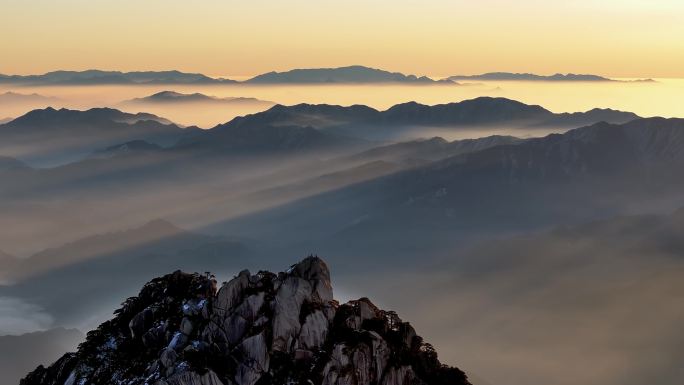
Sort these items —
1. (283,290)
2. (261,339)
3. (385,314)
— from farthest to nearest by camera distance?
(385,314)
(283,290)
(261,339)

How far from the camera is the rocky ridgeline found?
263ft

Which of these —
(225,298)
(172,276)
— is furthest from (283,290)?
(172,276)

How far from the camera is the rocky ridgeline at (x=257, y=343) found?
A: 80.1m

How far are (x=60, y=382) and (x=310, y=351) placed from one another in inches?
1282

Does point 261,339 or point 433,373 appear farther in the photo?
point 433,373

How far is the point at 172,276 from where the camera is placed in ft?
326

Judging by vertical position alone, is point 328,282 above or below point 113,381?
above

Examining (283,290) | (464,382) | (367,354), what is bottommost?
(464,382)

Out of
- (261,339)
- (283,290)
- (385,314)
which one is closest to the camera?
(261,339)

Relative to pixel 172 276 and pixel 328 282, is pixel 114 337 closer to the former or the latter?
pixel 172 276

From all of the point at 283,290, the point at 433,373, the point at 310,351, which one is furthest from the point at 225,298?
the point at 433,373

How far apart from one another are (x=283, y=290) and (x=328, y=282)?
9.12 metres

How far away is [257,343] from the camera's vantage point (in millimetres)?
82188

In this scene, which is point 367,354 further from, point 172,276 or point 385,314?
point 172,276
